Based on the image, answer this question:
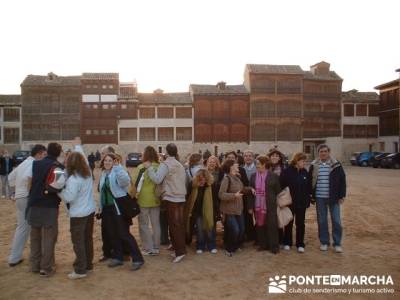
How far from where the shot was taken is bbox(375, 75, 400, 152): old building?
4481 centimetres

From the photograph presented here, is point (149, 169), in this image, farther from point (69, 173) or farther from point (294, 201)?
point (294, 201)

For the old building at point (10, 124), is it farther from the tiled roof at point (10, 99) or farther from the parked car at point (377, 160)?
the parked car at point (377, 160)

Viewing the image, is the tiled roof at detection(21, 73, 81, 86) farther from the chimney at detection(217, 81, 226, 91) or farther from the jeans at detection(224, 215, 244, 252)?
the jeans at detection(224, 215, 244, 252)

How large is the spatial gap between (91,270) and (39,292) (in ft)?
3.10

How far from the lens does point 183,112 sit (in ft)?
155

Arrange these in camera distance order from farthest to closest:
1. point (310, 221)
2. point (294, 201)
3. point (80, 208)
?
point (310, 221), point (294, 201), point (80, 208)

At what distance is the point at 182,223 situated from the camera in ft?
20.4

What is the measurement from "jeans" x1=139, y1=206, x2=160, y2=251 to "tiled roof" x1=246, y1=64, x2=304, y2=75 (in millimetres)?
42271

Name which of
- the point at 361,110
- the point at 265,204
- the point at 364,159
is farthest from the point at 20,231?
the point at 361,110

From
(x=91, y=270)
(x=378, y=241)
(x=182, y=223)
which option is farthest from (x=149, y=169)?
(x=378, y=241)

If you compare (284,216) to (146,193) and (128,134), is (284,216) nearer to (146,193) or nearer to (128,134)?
(146,193)

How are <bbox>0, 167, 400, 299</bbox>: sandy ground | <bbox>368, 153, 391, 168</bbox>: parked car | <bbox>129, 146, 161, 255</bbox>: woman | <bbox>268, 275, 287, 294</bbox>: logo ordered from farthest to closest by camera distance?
<bbox>368, 153, 391, 168</bbox>: parked car < <bbox>129, 146, 161, 255</bbox>: woman < <bbox>268, 275, 287, 294</bbox>: logo < <bbox>0, 167, 400, 299</bbox>: sandy ground

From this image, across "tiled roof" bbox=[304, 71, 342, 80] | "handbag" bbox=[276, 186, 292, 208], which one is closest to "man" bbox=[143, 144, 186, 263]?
"handbag" bbox=[276, 186, 292, 208]

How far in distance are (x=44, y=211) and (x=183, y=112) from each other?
4219 cm
